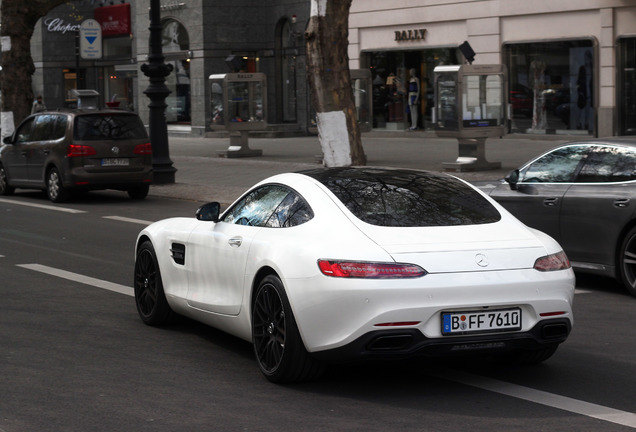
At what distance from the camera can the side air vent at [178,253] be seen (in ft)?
27.1

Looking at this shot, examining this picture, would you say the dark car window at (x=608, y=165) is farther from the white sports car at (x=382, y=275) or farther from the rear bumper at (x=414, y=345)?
the rear bumper at (x=414, y=345)

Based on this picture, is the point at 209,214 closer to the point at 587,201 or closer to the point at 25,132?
the point at 587,201

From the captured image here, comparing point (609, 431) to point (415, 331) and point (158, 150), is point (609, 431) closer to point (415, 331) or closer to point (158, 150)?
point (415, 331)

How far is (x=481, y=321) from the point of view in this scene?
21.0ft

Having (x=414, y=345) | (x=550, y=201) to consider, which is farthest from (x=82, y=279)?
(x=414, y=345)

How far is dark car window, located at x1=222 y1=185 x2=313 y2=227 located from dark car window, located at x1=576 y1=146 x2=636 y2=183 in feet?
A: 13.6

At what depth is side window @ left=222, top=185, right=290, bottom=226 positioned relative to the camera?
24.4 feet

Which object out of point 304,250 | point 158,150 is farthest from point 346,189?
point 158,150

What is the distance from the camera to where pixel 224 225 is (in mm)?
7820

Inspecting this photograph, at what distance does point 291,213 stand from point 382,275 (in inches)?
42.2

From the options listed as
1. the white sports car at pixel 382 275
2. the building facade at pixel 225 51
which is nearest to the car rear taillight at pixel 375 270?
the white sports car at pixel 382 275

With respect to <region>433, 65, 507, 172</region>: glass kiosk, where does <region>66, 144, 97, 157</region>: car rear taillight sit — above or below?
below

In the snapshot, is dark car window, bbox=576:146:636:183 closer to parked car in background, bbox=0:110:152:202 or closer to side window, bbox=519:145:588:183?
side window, bbox=519:145:588:183

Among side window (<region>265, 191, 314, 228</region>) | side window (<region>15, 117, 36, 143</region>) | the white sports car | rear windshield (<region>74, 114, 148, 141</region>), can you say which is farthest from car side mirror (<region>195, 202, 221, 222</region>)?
side window (<region>15, 117, 36, 143</region>)
